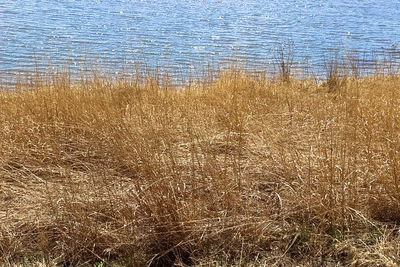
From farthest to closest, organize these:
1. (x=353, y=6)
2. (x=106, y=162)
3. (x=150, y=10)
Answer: (x=353, y=6), (x=150, y=10), (x=106, y=162)

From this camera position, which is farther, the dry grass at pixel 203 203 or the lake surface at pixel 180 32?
the lake surface at pixel 180 32

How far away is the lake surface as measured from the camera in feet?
31.7

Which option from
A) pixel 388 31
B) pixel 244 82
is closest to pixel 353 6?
pixel 388 31

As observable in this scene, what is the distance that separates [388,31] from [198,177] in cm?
1318

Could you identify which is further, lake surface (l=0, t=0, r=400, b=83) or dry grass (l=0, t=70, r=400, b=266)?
lake surface (l=0, t=0, r=400, b=83)

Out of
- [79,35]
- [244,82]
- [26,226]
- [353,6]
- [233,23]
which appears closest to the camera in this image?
[26,226]

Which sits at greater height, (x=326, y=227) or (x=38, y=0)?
(x=38, y=0)

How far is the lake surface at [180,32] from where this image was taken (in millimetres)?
9656

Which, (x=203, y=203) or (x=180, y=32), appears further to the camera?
(x=180, y=32)

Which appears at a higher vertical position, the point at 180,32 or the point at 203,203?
the point at 180,32

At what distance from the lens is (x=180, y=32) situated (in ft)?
43.4

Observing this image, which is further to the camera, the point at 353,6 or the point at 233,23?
the point at 353,6

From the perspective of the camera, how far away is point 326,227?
2.71 meters

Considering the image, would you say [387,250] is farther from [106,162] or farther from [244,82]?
[244,82]
